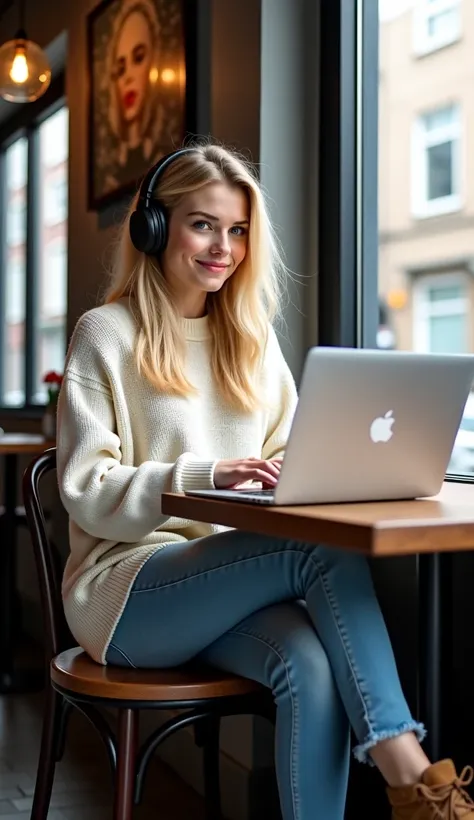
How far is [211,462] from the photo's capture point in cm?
150

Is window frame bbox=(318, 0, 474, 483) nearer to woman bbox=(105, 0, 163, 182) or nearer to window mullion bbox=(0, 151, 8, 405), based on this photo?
woman bbox=(105, 0, 163, 182)

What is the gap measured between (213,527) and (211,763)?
1.61ft

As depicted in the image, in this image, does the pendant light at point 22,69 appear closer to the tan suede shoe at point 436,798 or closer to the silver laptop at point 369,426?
the silver laptop at point 369,426

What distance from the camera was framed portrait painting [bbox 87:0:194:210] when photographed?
8.89 feet

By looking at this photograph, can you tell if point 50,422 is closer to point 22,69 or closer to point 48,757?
point 22,69

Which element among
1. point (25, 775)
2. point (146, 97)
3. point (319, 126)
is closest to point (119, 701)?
point (25, 775)

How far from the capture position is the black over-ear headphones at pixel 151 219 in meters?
1.76

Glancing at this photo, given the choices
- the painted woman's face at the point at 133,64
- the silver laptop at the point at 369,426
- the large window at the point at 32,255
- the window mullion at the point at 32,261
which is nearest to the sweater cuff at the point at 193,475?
the silver laptop at the point at 369,426

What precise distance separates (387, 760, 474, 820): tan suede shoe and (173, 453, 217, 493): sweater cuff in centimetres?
47

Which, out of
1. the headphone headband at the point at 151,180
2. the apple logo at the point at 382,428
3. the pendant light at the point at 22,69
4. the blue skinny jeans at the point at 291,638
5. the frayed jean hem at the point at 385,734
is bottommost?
the frayed jean hem at the point at 385,734

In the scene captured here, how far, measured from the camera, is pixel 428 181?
202cm

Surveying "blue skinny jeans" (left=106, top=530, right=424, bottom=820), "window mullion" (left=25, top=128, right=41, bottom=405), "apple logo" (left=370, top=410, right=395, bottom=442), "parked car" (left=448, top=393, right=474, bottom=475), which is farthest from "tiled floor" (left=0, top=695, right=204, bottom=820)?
"window mullion" (left=25, top=128, right=41, bottom=405)

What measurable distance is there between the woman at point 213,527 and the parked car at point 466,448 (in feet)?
1.07

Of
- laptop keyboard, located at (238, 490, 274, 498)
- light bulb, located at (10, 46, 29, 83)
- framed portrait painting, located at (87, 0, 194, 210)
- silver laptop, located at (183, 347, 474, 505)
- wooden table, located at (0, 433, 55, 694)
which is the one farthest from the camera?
light bulb, located at (10, 46, 29, 83)
